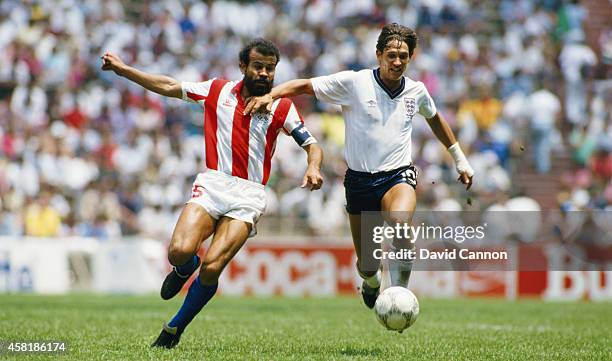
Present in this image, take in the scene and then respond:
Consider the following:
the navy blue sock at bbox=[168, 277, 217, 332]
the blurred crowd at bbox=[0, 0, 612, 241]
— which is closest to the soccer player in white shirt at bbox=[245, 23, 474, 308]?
the navy blue sock at bbox=[168, 277, 217, 332]

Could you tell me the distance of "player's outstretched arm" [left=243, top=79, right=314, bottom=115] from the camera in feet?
30.5

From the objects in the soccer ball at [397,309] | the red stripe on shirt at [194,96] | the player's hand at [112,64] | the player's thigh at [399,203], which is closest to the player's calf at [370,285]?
the player's thigh at [399,203]

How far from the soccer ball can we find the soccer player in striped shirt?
1.31m

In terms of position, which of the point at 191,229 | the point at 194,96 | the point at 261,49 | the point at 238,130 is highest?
the point at 261,49

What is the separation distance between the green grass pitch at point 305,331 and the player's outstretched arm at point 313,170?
1.44 m

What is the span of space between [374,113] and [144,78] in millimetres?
2206

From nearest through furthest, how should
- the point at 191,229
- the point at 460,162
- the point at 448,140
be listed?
the point at 191,229
the point at 460,162
the point at 448,140

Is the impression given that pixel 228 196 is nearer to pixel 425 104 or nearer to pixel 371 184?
pixel 371 184

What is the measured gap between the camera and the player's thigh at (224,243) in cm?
913

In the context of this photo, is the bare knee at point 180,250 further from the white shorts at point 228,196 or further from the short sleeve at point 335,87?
the short sleeve at point 335,87

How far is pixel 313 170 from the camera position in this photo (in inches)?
359

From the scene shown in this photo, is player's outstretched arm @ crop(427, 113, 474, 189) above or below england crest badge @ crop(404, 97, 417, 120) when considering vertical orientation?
below

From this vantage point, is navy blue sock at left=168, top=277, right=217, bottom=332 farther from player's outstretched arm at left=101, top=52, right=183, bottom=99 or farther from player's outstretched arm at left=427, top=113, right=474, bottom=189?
player's outstretched arm at left=427, top=113, right=474, bottom=189

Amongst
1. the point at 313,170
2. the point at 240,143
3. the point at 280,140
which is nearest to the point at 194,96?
the point at 240,143
